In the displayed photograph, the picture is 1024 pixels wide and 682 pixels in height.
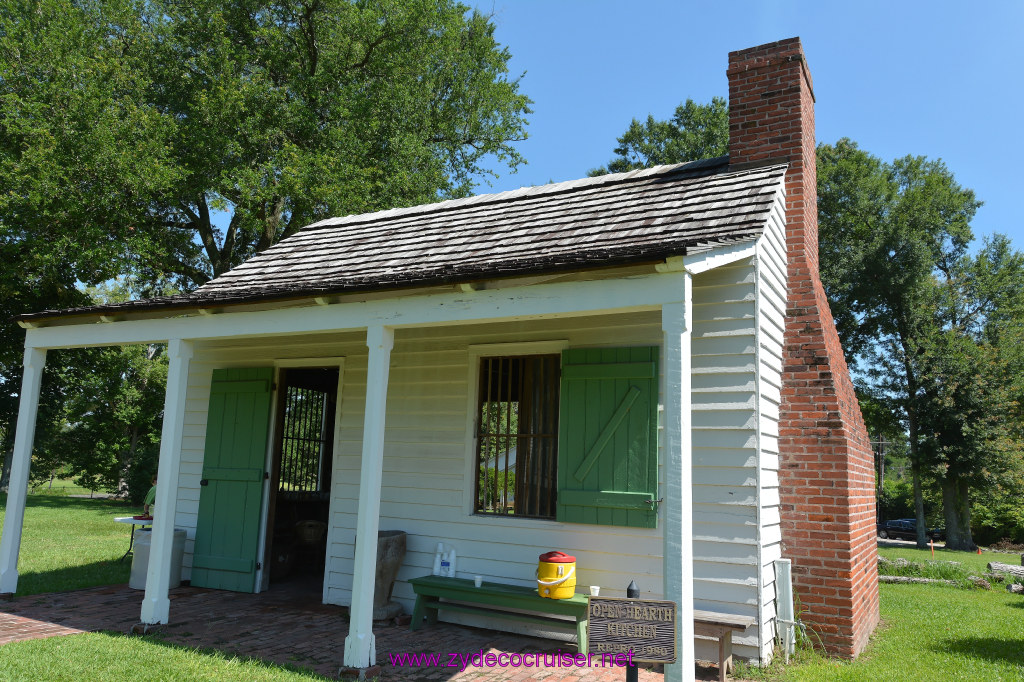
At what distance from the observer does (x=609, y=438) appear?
584 centimetres

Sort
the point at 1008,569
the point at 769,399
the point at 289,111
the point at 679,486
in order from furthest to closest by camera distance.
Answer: the point at 289,111 → the point at 1008,569 → the point at 769,399 → the point at 679,486

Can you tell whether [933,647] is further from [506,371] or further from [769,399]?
[506,371]

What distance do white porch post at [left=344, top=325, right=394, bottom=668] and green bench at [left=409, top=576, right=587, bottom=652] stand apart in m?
0.87

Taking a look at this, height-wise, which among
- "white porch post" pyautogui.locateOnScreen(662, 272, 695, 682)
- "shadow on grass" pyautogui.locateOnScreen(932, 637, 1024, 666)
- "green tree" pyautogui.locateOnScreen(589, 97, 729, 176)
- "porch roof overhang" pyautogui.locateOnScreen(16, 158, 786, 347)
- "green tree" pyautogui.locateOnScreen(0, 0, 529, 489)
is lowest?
"shadow on grass" pyautogui.locateOnScreen(932, 637, 1024, 666)

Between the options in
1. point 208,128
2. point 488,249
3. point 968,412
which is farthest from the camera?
point 968,412

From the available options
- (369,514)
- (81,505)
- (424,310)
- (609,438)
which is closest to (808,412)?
(609,438)

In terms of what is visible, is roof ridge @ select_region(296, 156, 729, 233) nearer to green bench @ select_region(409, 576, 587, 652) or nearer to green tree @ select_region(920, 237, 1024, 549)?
green bench @ select_region(409, 576, 587, 652)

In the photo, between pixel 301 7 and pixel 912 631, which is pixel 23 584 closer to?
pixel 912 631

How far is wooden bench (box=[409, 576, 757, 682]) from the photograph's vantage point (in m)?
4.97

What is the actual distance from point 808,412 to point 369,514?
3935 mm

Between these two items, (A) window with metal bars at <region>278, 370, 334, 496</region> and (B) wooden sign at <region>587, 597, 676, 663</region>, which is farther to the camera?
Result: (A) window with metal bars at <region>278, 370, 334, 496</region>

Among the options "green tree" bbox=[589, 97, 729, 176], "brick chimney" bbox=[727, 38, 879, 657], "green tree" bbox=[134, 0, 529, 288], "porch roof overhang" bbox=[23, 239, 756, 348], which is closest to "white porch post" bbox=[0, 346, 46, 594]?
"porch roof overhang" bbox=[23, 239, 756, 348]

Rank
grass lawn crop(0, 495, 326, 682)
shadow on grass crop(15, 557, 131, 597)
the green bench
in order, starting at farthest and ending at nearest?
shadow on grass crop(15, 557, 131, 597)
the green bench
grass lawn crop(0, 495, 326, 682)

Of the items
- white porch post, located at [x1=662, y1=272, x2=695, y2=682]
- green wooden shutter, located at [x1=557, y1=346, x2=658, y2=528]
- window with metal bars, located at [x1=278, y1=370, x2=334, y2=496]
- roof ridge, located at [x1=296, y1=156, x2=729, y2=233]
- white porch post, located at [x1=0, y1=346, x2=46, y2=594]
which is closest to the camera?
white porch post, located at [x1=662, y1=272, x2=695, y2=682]
